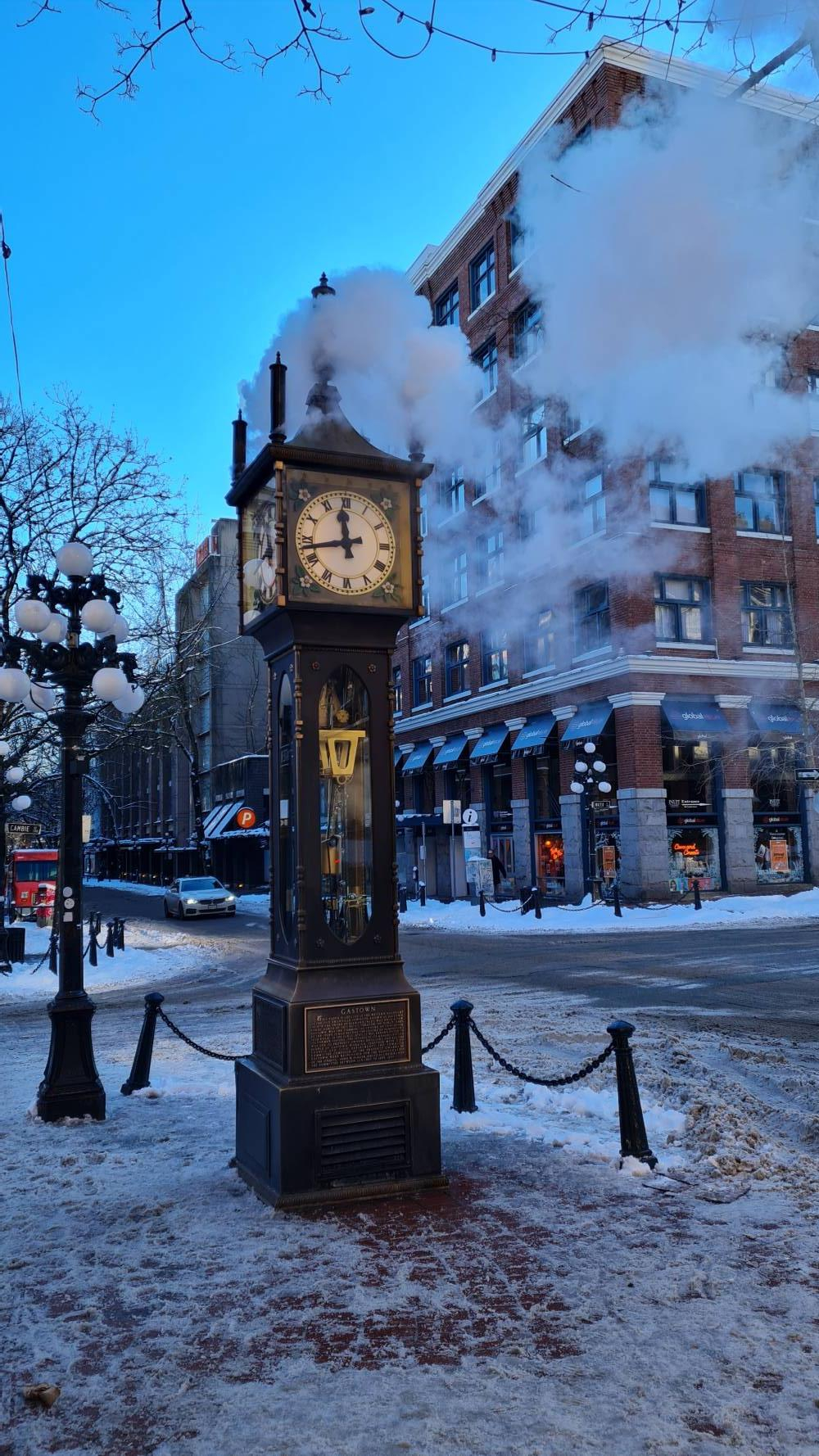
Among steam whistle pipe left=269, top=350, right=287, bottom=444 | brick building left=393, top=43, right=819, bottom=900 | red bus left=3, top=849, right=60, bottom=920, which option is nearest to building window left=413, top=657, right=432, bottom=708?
brick building left=393, top=43, right=819, bottom=900

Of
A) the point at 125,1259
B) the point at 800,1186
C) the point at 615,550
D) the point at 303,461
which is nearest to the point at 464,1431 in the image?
the point at 125,1259

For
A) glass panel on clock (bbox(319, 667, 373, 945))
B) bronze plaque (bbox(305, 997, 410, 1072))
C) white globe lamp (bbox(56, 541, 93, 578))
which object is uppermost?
white globe lamp (bbox(56, 541, 93, 578))

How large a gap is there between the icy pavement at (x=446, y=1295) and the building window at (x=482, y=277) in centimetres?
2121

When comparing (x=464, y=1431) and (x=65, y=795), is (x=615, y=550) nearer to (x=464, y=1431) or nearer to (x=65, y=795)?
(x=65, y=795)

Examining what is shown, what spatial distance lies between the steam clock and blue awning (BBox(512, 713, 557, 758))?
2284 centimetres

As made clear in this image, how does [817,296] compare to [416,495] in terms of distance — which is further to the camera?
[817,296]

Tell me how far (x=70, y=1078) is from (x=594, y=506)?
20.1 metres

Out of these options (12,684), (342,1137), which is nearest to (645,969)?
(12,684)

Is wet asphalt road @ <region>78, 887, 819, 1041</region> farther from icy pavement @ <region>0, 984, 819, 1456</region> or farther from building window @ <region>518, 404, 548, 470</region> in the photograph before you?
building window @ <region>518, 404, 548, 470</region>

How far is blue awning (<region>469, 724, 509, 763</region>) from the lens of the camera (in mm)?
31344

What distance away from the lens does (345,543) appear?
5957 mm

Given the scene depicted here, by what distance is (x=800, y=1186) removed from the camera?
536 centimetres

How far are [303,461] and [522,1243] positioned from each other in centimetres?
421

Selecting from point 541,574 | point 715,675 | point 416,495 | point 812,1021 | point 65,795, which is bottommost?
point 812,1021
